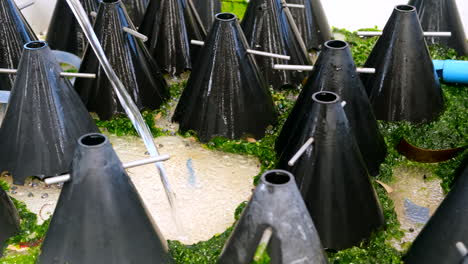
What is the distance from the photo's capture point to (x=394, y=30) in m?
3.28

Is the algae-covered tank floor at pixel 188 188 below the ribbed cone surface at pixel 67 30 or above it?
below

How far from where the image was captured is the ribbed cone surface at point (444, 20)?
13.0 ft

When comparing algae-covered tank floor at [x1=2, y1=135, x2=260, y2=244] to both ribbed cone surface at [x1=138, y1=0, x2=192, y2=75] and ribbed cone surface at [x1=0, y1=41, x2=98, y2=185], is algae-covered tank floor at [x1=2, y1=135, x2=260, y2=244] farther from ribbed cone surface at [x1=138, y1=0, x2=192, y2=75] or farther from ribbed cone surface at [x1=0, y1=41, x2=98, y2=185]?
ribbed cone surface at [x1=138, y1=0, x2=192, y2=75]

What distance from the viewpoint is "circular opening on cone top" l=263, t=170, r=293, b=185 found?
6.48 ft

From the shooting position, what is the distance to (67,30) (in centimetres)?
405

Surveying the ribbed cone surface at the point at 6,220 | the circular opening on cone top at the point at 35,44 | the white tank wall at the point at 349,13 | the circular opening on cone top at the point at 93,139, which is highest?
the circular opening on cone top at the point at 35,44

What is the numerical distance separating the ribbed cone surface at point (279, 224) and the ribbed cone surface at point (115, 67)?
1560 millimetres

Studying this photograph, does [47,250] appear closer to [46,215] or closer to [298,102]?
[46,215]

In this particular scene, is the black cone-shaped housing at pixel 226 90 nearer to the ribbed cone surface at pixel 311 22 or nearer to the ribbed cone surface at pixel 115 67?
the ribbed cone surface at pixel 115 67

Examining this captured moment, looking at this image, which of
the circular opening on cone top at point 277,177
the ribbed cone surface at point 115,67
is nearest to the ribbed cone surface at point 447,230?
the circular opening on cone top at point 277,177

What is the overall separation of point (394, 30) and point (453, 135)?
0.57 metres

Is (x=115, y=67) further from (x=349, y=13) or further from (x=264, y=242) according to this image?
(x=349, y=13)

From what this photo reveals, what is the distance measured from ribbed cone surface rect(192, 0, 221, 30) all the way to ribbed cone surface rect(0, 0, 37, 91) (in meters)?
1.19

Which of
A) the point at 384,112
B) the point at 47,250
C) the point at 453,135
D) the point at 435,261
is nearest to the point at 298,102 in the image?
the point at 384,112
